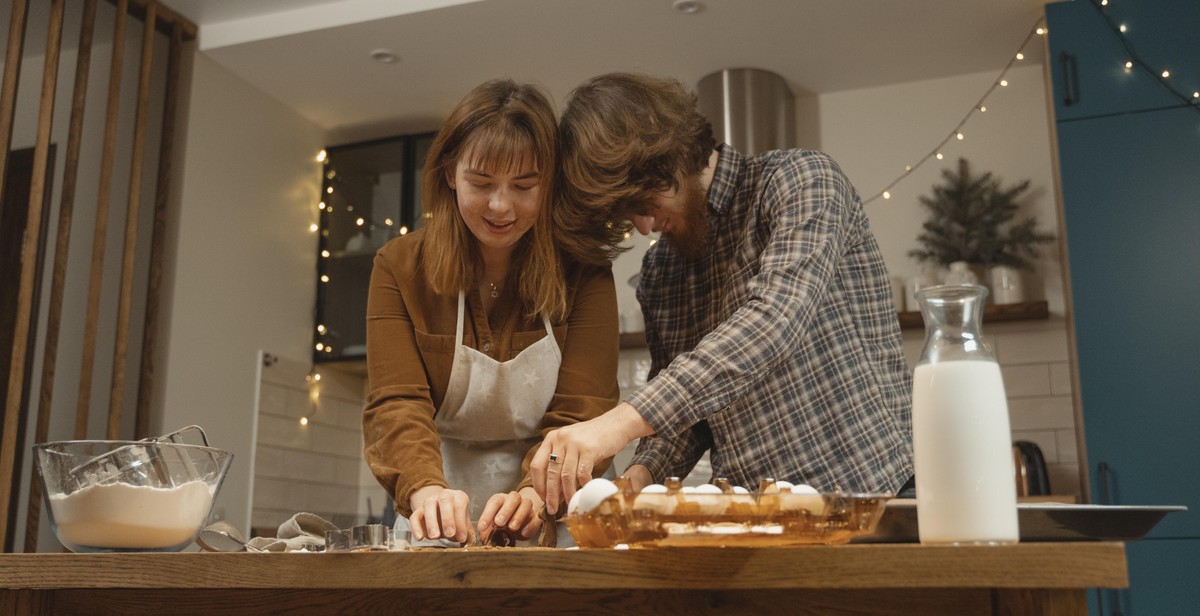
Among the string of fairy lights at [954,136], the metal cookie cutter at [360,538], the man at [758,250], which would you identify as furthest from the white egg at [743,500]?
the string of fairy lights at [954,136]

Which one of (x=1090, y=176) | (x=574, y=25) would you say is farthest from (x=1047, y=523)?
(x=574, y=25)

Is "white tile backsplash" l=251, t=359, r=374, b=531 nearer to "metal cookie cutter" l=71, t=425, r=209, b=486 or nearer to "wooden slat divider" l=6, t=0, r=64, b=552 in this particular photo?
"wooden slat divider" l=6, t=0, r=64, b=552

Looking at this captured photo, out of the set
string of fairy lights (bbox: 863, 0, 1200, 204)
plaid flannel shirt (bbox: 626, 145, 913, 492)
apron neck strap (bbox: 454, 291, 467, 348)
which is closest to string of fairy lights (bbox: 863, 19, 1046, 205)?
string of fairy lights (bbox: 863, 0, 1200, 204)

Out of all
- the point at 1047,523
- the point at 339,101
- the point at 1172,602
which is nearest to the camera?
the point at 1047,523

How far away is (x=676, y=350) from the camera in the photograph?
67.6 inches

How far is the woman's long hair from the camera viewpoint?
4.90 feet

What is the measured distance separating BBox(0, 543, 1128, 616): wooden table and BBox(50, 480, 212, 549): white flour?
0.05 metres

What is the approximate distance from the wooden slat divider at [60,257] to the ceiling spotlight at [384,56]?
2.66 feet

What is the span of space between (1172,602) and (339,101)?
117 inches

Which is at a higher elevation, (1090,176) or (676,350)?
(1090,176)

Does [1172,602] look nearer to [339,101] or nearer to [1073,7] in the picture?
[1073,7]

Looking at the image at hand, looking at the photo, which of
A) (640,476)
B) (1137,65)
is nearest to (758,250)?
(640,476)

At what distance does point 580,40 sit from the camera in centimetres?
330

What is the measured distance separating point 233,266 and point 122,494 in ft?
8.81
